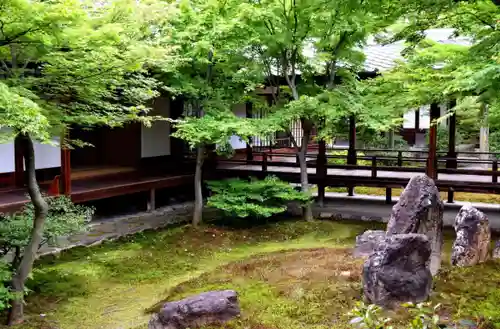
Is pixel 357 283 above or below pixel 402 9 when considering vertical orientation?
below

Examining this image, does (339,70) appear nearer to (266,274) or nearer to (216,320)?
(266,274)

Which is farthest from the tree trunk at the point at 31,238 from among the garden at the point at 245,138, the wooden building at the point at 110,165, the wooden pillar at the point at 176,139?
the wooden pillar at the point at 176,139

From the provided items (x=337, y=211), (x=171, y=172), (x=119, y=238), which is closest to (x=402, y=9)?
(x=119, y=238)

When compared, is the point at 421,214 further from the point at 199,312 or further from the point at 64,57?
the point at 64,57

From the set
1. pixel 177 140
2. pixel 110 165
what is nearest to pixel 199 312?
pixel 110 165

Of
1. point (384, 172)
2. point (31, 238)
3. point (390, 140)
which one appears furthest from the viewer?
point (390, 140)

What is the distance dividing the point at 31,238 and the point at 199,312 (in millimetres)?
3135

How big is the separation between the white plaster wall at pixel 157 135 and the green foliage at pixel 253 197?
3.10 metres

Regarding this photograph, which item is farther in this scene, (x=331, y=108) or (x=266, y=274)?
(x=331, y=108)

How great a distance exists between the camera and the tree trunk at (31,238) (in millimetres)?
7508

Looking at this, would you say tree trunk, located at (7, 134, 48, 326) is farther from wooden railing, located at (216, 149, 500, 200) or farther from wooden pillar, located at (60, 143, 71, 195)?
wooden railing, located at (216, 149, 500, 200)

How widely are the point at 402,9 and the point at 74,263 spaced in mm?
8191

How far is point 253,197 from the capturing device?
45.0ft

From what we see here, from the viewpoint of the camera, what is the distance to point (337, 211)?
50.4 ft
